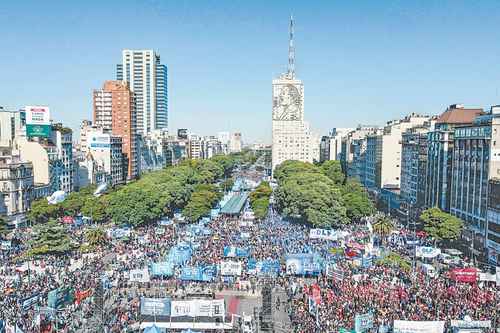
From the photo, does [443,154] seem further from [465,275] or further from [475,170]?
[465,275]

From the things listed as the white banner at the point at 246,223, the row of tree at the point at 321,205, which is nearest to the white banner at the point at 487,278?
the row of tree at the point at 321,205

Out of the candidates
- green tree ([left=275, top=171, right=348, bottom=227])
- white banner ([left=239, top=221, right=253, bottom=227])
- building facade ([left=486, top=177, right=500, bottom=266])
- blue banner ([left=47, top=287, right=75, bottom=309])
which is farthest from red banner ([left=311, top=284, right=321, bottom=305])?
white banner ([left=239, top=221, right=253, bottom=227])

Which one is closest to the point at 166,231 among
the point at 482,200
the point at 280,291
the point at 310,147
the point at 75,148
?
the point at 280,291

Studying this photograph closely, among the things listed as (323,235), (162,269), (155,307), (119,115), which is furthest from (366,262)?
(119,115)

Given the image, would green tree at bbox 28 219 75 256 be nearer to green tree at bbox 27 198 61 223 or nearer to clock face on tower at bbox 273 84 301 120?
green tree at bbox 27 198 61 223

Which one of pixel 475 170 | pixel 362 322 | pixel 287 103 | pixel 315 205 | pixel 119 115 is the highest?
pixel 287 103

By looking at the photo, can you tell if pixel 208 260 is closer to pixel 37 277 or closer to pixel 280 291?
pixel 280 291

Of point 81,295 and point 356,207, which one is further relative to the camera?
point 356,207
